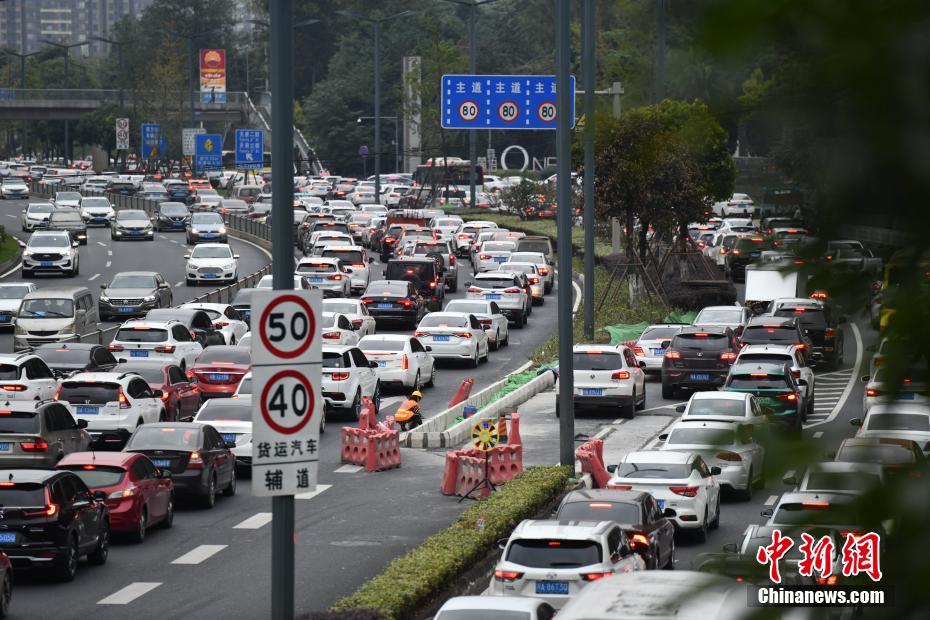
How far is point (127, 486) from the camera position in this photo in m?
21.2

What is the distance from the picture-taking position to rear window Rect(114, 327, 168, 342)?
3525cm

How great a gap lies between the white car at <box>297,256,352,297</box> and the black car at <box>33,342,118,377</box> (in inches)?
692

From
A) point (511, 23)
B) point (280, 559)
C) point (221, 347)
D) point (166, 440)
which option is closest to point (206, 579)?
point (166, 440)

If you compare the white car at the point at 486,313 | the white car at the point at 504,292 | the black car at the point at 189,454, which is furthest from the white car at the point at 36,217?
the black car at the point at 189,454

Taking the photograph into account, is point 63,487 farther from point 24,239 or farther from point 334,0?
point 334,0

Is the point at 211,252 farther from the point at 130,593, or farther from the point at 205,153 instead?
the point at 205,153

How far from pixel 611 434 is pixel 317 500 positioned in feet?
27.4

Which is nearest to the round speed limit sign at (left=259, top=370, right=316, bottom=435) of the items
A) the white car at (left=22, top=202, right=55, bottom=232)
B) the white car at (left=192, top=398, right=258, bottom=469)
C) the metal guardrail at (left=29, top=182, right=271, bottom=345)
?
the white car at (left=192, top=398, right=258, bottom=469)

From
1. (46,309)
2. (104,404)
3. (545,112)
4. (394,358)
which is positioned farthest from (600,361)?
(545,112)

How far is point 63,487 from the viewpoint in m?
19.1

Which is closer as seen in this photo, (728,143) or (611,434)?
(728,143)

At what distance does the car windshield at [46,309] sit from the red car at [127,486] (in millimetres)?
19857

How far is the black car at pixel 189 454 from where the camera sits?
2352 centimetres

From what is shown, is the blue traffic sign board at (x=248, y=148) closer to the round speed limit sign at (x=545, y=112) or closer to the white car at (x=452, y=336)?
the round speed limit sign at (x=545, y=112)
